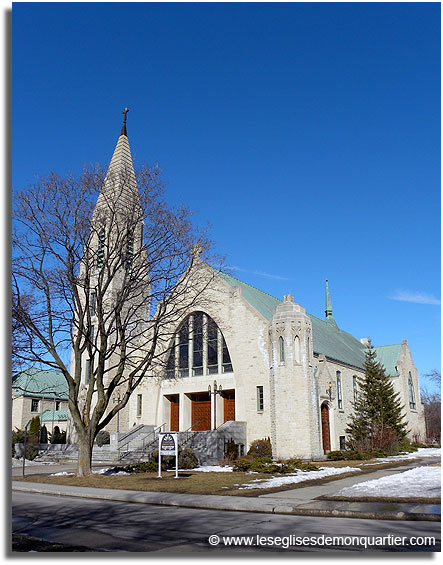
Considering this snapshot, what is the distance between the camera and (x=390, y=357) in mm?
55281

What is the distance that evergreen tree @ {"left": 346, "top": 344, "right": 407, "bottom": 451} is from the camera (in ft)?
118

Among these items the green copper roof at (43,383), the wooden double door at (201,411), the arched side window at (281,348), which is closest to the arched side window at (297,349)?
the arched side window at (281,348)

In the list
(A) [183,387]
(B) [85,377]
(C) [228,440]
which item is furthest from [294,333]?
(B) [85,377]

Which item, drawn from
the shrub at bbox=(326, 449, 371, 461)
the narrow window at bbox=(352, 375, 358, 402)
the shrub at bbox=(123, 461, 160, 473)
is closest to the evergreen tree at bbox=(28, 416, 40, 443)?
the shrub at bbox=(123, 461, 160, 473)

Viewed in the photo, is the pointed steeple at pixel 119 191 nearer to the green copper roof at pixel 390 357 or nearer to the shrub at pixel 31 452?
the shrub at pixel 31 452

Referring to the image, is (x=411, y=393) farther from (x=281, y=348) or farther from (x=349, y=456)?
(x=281, y=348)

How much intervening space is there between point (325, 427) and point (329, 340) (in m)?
11.7

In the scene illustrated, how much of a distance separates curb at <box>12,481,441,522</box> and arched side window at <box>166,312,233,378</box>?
61.1ft

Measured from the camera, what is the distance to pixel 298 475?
68.2ft

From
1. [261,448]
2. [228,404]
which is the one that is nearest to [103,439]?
[228,404]

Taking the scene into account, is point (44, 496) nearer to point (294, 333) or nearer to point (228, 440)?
point (228, 440)

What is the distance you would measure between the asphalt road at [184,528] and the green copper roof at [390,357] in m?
43.9

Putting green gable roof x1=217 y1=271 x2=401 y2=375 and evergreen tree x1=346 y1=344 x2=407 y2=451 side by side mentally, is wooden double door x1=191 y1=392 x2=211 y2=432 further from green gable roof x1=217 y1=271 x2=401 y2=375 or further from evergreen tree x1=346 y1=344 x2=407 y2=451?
evergreen tree x1=346 y1=344 x2=407 y2=451

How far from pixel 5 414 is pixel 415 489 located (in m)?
12.5
